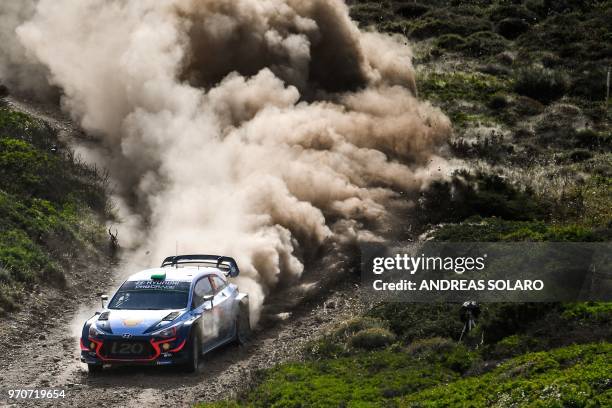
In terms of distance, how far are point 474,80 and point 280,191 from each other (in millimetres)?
22147

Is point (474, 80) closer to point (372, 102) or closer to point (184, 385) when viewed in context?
point (372, 102)

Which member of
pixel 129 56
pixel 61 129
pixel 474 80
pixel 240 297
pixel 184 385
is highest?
pixel 474 80

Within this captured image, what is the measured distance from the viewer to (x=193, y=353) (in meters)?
14.3

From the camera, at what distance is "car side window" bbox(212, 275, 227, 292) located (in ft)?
52.4

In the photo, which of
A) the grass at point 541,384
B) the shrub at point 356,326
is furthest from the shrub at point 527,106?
the grass at point 541,384

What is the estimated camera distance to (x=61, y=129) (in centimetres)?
3109

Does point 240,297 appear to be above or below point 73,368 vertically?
above

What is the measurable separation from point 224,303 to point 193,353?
63.3 inches

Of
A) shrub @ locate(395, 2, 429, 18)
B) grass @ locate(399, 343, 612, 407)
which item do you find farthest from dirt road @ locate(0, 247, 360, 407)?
shrub @ locate(395, 2, 429, 18)

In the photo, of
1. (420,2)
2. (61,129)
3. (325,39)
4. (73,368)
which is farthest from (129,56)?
(420,2)

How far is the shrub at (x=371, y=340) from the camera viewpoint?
15992 millimetres

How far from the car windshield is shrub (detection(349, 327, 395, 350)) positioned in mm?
3226

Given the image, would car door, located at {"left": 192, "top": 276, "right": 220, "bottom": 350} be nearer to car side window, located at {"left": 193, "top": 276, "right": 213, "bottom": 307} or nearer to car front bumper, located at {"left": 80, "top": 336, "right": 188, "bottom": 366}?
car side window, located at {"left": 193, "top": 276, "right": 213, "bottom": 307}

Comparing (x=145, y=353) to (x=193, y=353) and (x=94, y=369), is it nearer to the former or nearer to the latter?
(x=193, y=353)
